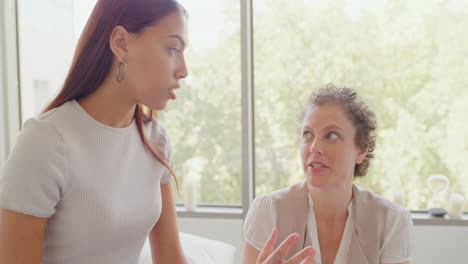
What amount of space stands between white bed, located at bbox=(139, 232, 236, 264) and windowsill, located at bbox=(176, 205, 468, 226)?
0.56 meters

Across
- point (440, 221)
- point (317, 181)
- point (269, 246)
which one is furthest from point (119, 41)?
point (440, 221)

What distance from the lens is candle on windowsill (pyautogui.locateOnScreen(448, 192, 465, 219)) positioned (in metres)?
2.55

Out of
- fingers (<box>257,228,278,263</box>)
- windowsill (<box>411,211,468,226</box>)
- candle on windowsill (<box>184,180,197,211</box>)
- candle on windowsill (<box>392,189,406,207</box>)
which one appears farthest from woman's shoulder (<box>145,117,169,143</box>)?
windowsill (<box>411,211,468,226</box>)

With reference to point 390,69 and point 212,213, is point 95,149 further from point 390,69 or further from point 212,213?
point 390,69

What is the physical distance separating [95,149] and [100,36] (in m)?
0.27

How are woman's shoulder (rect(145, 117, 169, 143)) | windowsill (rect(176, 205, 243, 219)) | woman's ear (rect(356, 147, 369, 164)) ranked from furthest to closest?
windowsill (rect(176, 205, 243, 219))
woman's ear (rect(356, 147, 369, 164))
woman's shoulder (rect(145, 117, 169, 143))

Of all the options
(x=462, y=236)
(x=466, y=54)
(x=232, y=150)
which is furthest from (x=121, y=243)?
(x=466, y=54)

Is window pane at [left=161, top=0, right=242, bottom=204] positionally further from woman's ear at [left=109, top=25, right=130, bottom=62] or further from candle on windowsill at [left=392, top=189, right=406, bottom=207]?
woman's ear at [left=109, top=25, right=130, bottom=62]

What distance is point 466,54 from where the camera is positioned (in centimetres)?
266

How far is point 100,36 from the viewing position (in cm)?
110

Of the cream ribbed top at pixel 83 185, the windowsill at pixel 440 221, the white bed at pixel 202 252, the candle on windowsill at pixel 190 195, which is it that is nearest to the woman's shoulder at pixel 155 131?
the cream ribbed top at pixel 83 185

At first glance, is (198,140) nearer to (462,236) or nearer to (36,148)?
(462,236)

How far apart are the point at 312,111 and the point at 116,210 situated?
0.82 meters

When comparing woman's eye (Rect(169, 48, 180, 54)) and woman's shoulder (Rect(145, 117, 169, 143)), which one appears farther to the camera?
woman's shoulder (Rect(145, 117, 169, 143))
